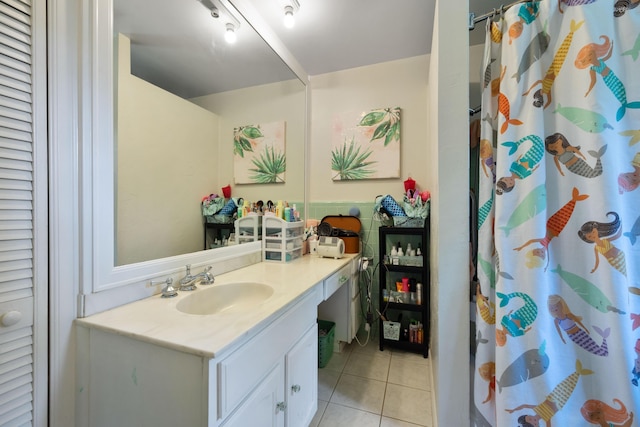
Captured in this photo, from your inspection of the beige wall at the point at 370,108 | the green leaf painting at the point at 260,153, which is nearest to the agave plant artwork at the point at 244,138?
the green leaf painting at the point at 260,153

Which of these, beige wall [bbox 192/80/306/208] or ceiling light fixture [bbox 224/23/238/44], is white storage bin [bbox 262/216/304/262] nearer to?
beige wall [bbox 192/80/306/208]

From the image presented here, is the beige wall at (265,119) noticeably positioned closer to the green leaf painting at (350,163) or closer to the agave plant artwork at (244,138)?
the agave plant artwork at (244,138)

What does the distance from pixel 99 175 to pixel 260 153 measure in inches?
44.6

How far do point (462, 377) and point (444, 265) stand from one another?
20.4 inches

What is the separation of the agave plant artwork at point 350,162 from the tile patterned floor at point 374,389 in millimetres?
1489

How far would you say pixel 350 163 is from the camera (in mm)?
2246

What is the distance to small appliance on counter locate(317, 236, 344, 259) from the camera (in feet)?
6.09

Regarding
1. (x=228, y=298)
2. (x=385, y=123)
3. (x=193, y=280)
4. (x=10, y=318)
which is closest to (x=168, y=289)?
(x=193, y=280)

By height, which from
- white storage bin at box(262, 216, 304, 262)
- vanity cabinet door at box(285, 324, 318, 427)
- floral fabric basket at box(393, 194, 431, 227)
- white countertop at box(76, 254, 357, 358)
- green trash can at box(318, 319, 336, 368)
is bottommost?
green trash can at box(318, 319, 336, 368)

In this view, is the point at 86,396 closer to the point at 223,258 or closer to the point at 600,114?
the point at 223,258

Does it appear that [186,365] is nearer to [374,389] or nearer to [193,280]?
[193,280]

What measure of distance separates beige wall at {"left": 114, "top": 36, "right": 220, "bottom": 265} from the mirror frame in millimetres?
59

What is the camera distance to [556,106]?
979mm

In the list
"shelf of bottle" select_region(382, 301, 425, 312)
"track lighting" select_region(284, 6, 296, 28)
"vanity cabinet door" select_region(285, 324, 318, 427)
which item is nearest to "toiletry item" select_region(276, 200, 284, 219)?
"vanity cabinet door" select_region(285, 324, 318, 427)
